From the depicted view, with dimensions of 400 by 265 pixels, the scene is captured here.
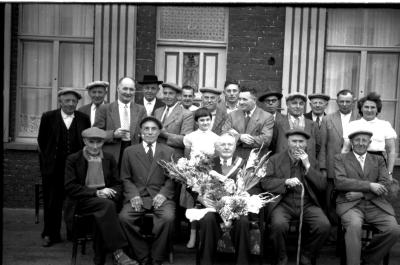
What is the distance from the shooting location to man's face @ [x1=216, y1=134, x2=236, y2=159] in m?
5.74

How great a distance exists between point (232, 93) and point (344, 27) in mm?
2831

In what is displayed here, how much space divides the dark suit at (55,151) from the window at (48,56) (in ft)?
7.30

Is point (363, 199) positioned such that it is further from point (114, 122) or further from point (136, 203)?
point (114, 122)

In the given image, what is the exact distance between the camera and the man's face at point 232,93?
6.66 meters

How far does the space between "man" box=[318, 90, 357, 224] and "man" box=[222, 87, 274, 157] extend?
0.76 metres

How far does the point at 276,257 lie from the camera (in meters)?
5.70

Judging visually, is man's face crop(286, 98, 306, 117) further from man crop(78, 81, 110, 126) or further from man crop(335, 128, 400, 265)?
man crop(78, 81, 110, 126)

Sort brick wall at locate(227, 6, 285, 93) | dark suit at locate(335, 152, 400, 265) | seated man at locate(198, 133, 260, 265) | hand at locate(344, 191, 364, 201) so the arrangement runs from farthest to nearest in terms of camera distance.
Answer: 1. brick wall at locate(227, 6, 285, 93)
2. hand at locate(344, 191, 364, 201)
3. dark suit at locate(335, 152, 400, 265)
4. seated man at locate(198, 133, 260, 265)

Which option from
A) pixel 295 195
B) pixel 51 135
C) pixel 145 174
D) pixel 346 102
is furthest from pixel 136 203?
pixel 346 102

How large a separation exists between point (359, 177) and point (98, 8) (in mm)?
4883

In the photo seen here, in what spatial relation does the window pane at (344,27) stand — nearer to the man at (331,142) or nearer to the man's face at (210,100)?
the man at (331,142)

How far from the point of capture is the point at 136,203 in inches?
230

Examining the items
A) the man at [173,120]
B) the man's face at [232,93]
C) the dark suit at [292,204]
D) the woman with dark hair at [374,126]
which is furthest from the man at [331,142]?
the man at [173,120]

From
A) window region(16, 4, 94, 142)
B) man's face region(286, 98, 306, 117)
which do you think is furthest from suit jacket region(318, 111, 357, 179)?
window region(16, 4, 94, 142)
